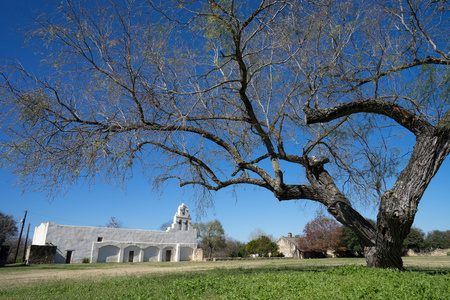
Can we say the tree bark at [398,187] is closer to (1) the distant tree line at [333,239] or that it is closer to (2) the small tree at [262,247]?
(1) the distant tree line at [333,239]

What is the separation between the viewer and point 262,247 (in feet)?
157

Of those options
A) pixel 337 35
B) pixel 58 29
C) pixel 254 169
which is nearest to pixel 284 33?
pixel 337 35

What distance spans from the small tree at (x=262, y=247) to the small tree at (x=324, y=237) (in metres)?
5.39

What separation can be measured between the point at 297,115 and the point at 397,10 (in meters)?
3.88

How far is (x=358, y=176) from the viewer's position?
1018 centimetres

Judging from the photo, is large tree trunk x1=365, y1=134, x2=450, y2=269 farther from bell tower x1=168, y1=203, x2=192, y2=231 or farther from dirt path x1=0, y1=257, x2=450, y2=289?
bell tower x1=168, y1=203, x2=192, y2=231

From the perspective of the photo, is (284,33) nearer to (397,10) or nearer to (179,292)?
(397,10)

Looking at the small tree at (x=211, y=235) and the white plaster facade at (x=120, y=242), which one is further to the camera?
the small tree at (x=211, y=235)

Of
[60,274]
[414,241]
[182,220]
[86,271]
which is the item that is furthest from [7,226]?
[414,241]

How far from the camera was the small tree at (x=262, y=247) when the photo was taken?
4800 cm

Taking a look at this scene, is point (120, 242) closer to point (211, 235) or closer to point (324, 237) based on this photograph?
point (211, 235)

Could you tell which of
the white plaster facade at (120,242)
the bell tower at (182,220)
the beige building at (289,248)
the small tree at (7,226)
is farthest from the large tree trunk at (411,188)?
the beige building at (289,248)

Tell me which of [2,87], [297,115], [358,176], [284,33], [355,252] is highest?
[284,33]

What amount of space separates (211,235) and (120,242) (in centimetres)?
1763
